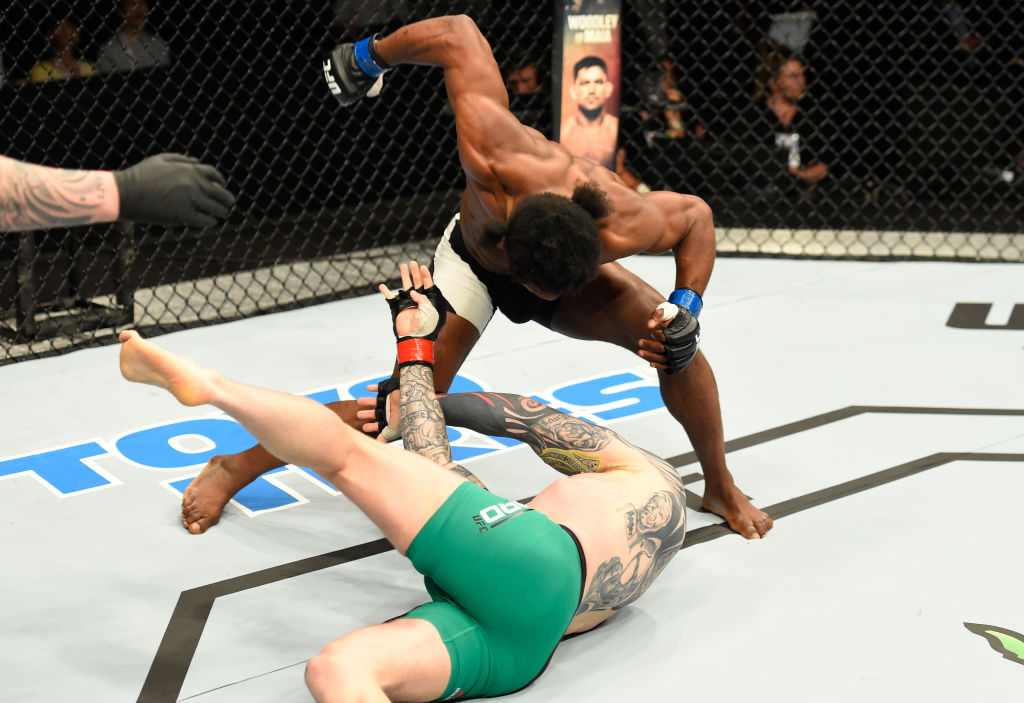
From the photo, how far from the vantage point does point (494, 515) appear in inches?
72.1

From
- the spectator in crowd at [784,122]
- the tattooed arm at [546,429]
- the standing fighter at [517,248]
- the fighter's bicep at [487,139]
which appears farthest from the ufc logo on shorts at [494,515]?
the spectator in crowd at [784,122]

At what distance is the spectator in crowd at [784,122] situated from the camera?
5.62 metres

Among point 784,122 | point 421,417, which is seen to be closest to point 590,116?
point 784,122

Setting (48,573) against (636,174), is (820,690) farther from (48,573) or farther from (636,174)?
(636,174)

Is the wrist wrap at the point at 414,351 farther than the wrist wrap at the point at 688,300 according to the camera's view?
No

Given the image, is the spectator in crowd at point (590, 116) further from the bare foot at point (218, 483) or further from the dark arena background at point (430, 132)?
the bare foot at point (218, 483)

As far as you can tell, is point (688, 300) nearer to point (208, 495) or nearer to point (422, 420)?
point (422, 420)

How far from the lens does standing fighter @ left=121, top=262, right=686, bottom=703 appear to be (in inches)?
68.0

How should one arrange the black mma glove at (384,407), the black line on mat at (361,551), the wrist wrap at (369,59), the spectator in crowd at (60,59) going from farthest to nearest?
the spectator in crowd at (60,59)
the wrist wrap at (369,59)
the black mma glove at (384,407)
the black line on mat at (361,551)

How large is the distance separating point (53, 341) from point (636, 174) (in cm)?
301

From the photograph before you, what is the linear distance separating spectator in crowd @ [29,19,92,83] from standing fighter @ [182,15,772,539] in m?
2.11

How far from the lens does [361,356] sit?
3.92 meters

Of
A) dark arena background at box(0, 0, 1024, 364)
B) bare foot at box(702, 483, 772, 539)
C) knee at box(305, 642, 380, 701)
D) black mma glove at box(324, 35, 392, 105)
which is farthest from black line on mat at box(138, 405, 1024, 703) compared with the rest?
dark arena background at box(0, 0, 1024, 364)

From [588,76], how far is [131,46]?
1930mm
